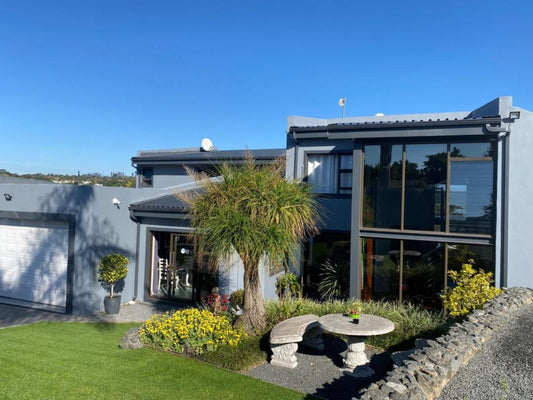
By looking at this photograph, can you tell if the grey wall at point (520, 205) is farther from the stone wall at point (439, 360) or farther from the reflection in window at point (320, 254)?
the reflection in window at point (320, 254)

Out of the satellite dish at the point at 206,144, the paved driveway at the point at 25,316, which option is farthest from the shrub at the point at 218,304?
the satellite dish at the point at 206,144

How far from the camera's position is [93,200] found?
44.0 feet

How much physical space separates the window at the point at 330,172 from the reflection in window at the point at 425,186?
2.71m

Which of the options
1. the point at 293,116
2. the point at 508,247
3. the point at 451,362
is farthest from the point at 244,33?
the point at 451,362

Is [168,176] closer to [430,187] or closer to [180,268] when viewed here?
[180,268]

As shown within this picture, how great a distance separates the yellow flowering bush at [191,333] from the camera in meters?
8.47

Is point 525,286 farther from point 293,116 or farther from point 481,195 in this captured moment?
point 293,116

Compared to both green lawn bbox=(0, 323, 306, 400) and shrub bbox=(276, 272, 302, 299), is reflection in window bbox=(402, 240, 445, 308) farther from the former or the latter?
green lawn bbox=(0, 323, 306, 400)

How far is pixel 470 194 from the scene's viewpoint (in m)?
11.0

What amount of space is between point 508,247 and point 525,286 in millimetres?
1189

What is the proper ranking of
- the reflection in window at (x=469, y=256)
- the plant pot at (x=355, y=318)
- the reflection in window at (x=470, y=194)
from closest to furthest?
the plant pot at (x=355, y=318)
the reflection in window at (x=469, y=256)
the reflection in window at (x=470, y=194)

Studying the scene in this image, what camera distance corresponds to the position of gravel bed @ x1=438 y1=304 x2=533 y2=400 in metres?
4.98

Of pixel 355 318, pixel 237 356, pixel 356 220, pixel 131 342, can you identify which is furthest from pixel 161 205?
pixel 355 318

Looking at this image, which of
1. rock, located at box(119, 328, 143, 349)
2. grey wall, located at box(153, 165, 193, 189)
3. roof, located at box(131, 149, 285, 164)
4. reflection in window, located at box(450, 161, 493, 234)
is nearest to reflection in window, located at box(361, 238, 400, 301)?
reflection in window, located at box(450, 161, 493, 234)
